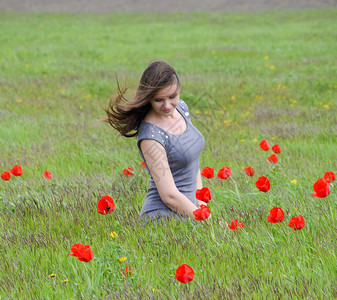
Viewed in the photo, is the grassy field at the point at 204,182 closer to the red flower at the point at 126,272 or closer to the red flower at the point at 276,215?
the red flower at the point at 126,272

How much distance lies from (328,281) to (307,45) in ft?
44.3

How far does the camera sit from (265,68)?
11.3 meters

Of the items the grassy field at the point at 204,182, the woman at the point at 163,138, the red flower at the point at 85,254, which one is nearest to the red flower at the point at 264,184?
the grassy field at the point at 204,182

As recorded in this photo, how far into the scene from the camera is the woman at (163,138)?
2.99 m

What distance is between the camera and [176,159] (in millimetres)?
3166

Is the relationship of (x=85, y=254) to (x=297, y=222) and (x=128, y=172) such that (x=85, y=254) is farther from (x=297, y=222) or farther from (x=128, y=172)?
Result: (x=128, y=172)

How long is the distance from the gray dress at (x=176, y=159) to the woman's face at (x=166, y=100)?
11 cm

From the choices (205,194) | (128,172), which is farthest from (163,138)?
(128,172)

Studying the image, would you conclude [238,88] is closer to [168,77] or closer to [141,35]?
[168,77]

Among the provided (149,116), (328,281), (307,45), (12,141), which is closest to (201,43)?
(307,45)

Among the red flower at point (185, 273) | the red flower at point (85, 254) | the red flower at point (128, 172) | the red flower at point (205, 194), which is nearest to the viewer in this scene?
the red flower at point (185, 273)

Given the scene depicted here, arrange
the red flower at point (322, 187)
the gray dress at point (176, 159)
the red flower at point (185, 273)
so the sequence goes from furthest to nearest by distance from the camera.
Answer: the gray dress at point (176, 159) < the red flower at point (322, 187) < the red flower at point (185, 273)

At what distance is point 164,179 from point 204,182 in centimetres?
114

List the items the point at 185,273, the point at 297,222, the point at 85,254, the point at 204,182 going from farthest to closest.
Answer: the point at 204,182, the point at 297,222, the point at 85,254, the point at 185,273
